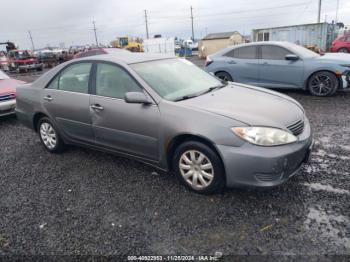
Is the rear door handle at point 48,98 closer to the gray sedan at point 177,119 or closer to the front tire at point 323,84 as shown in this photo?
the gray sedan at point 177,119

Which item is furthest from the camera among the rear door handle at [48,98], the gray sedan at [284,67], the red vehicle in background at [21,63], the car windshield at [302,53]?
the red vehicle in background at [21,63]

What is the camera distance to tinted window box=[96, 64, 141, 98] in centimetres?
355

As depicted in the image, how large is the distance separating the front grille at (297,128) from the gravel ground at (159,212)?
0.67 metres

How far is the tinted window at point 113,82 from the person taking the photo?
355 cm

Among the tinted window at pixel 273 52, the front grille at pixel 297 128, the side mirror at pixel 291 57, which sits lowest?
the front grille at pixel 297 128

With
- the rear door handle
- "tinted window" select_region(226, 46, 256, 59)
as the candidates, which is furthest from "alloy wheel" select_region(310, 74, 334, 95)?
the rear door handle

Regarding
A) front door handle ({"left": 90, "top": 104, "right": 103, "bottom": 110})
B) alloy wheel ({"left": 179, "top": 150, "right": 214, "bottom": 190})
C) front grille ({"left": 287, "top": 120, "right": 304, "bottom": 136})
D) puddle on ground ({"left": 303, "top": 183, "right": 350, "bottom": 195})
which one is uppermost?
front door handle ({"left": 90, "top": 104, "right": 103, "bottom": 110})

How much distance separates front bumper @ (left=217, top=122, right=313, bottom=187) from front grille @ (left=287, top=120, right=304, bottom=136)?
99 millimetres

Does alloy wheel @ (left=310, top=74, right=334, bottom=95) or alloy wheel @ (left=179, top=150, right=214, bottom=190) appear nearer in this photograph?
alloy wheel @ (left=179, top=150, right=214, bottom=190)

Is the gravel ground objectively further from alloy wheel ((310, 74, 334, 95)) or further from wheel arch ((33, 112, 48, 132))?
alloy wheel ((310, 74, 334, 95))

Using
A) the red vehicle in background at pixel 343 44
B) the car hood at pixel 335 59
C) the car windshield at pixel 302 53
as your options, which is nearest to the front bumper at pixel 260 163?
the car hood at pixel 335 59

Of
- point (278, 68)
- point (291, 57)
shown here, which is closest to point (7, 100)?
point (278, 68)

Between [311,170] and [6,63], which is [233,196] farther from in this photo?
[6,63]

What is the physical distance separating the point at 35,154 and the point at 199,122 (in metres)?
3.27
